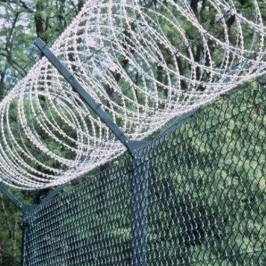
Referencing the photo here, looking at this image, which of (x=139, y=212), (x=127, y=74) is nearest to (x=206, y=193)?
(x=139, y=212)

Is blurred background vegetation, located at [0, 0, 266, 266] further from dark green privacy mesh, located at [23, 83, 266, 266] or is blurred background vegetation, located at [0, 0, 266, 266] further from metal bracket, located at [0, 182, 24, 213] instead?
metal bracket, located at [0, 182, 24, 213]

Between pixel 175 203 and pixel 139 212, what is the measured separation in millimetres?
262

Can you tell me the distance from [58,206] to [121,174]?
4.31 feet

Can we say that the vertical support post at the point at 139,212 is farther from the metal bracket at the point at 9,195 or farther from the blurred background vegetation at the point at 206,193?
the metal bracket at the point at 9,195

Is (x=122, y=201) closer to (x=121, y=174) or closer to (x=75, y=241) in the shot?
(x=121, y=174)

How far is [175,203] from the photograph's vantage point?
4.44 m

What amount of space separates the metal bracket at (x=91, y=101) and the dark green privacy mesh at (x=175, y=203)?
3.2 inches

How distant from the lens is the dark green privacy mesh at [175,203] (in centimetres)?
397

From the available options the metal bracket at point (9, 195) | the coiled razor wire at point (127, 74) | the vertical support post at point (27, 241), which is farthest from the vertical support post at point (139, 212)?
the vertical support post at point (27, 241)

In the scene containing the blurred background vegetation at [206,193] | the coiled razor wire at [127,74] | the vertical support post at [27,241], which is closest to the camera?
the blurred background vegetation at [206,193]

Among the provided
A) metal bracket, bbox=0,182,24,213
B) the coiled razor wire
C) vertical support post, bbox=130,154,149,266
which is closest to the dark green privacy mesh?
vertical support post, bbox=130,154,149,266

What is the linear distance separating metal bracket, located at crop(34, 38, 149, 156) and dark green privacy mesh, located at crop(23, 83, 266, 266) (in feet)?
0.27

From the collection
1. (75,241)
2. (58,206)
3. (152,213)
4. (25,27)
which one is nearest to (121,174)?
(152,213)

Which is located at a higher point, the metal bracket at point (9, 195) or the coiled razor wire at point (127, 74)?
the coiled razor wire at point (127, 74)
